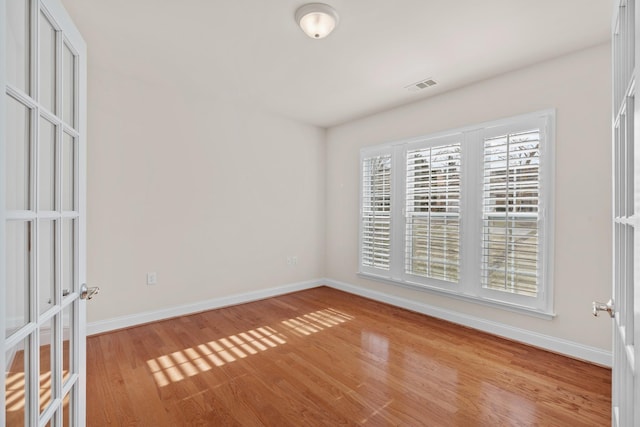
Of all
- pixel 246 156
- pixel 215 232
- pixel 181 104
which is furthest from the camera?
pixel 246 156

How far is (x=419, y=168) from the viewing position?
3566 mm

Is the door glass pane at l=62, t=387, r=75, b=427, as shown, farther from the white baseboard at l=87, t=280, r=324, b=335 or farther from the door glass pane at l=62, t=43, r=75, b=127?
the white baseboard at l=87, t=280, r=324, b=335

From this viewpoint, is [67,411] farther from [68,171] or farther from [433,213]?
[433,213]

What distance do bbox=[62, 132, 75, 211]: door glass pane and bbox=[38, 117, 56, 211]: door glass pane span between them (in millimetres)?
90

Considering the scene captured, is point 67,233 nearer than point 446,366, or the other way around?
point 67,233

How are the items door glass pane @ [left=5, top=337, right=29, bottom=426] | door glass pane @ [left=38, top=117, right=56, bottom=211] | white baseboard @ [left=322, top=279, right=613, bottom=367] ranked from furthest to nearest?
white baseboard @ [left=322, top=279, right=613, bottom=367] → door glass pane @ [left=38, top=117, right=56, bottom=211] → door glass pane @ [left=5, top=337, right=29, bottom=426]

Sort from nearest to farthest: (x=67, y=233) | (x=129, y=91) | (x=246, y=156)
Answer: (x=67, y=233) < (x=129, y=91) < (x=246, y=156)

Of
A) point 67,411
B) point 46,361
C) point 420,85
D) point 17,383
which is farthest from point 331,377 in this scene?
point 420,85

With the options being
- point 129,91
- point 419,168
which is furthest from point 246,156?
point 419,168

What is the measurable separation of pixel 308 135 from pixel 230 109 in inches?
50.9

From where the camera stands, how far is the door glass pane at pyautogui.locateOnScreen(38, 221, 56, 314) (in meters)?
0.98

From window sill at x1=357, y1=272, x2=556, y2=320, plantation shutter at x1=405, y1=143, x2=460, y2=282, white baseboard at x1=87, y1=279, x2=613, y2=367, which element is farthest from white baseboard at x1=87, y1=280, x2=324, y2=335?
plantation shutter at x1=405, y1=143, x2=460, y2=282

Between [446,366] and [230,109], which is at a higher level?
[230,109]

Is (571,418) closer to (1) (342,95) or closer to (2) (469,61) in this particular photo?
(2) (469,61)
